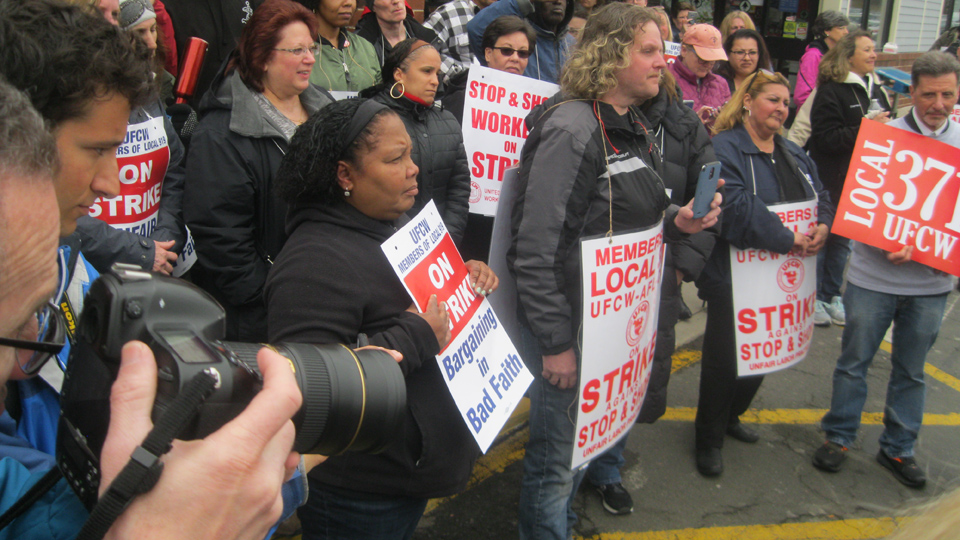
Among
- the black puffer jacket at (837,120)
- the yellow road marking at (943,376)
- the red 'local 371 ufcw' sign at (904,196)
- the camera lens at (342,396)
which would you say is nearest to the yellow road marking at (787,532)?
the red 'local 371 ufcw' sign at (904,196)

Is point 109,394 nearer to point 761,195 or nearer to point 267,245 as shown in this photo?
point 267,245

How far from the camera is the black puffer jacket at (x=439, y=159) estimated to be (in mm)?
3268

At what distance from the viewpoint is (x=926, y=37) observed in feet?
49.1

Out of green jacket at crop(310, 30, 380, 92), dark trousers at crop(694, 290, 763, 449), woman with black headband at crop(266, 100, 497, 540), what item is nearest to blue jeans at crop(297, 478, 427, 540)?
woman with black headband at crop(266, 100, 497, 540)

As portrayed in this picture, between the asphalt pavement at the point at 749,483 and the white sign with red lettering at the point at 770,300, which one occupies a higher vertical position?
the white sign with red lettering at the point at 770,300

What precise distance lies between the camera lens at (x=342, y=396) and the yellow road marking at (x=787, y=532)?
210cm

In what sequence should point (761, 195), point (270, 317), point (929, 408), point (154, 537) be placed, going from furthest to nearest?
1. point (929, 408)
2. point (761, 195)
3. point (270, 317)
4. point (154, 537)

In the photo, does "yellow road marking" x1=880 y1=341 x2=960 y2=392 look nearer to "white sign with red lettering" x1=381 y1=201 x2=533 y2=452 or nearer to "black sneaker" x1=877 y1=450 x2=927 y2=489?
"black sneaker" x1=877 y1=450 x2=927 y2=489

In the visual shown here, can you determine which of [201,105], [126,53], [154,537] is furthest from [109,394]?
[201,105]

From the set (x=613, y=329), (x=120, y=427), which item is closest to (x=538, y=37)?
(x=613, y=329)

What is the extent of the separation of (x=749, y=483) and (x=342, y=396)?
Answer: 296cm

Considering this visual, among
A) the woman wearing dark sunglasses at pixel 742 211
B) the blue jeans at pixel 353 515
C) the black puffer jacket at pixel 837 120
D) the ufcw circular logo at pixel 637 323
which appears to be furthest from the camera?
the black puffer jacket at pixel 837 120

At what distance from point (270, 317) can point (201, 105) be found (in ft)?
4.57

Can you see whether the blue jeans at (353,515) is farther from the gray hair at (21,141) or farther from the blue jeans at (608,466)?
the blue jeans at (608,466)
